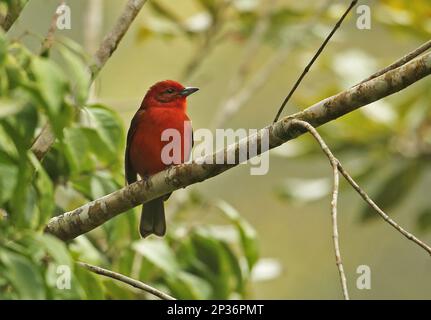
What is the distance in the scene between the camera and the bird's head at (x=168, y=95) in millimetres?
5145

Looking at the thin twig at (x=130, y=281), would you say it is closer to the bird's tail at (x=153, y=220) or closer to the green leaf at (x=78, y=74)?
the green leaf at (x=78, y=74)

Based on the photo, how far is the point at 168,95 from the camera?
204 inches

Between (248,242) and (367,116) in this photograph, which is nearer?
(248,242)

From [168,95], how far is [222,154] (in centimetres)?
183

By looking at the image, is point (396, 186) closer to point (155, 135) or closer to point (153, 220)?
point (153, 220)

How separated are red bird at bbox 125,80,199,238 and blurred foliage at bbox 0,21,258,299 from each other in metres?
0.16

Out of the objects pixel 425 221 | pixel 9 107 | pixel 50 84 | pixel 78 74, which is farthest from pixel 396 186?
pixel 9 107

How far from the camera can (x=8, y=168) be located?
2.34 meters

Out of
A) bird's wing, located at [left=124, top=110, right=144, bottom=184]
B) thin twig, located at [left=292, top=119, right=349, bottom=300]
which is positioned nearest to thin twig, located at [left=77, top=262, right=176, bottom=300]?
thin twig, located at [left=292, top=119, right=349, bottom=300]

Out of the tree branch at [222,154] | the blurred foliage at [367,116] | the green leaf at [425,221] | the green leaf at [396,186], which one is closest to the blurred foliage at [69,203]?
the tree branch at [222,154]

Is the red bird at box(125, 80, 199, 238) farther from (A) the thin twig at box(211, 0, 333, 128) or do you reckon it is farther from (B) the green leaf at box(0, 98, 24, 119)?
(B) the green leaf at box(0, 98, 24, 119)
